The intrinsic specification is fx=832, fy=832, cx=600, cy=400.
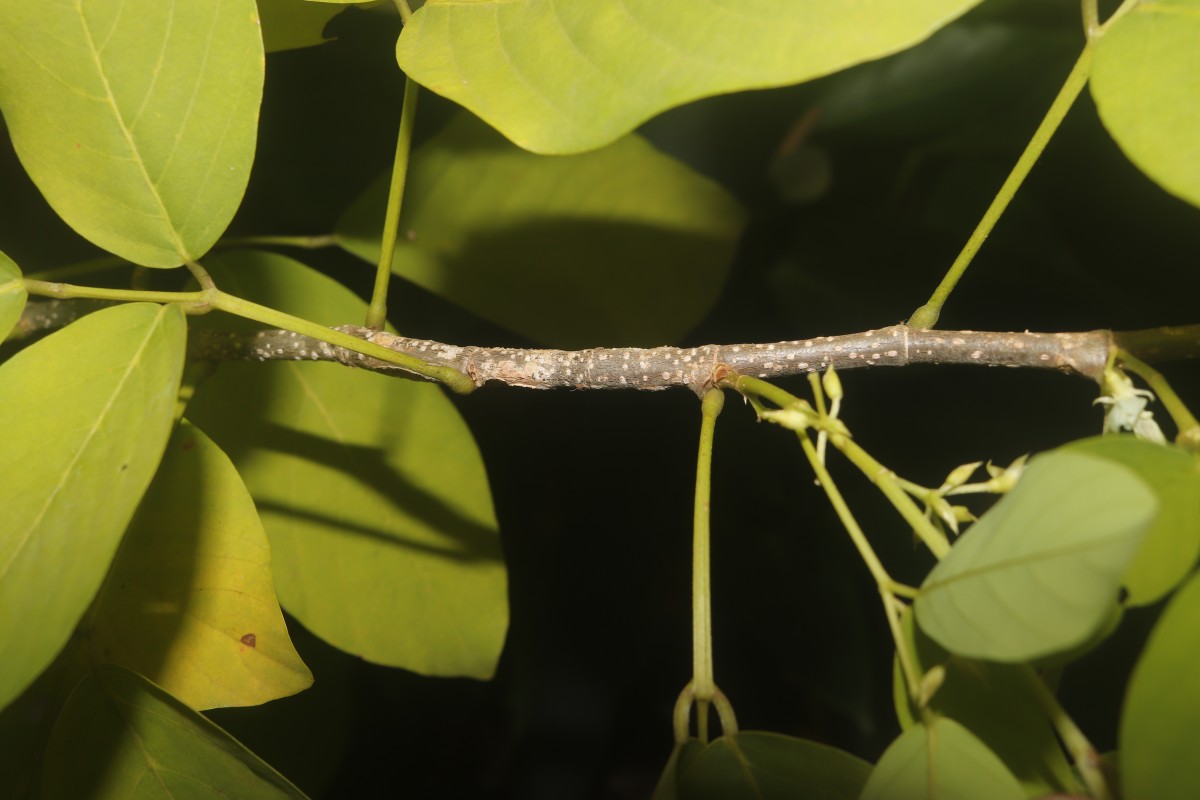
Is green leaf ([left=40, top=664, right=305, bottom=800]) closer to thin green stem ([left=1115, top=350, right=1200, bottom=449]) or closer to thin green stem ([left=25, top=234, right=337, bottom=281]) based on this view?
thin green stem ([left=25, top=234, right=337, bottom=281])

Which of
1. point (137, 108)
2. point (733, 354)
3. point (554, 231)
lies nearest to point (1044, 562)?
point (733, 354)

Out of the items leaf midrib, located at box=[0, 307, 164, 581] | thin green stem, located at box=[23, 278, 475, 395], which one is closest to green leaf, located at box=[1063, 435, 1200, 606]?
thin green stem, located at box=[23, 278, 475, 395]

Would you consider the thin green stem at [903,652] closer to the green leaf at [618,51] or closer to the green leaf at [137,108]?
the green leaf at [618,51]

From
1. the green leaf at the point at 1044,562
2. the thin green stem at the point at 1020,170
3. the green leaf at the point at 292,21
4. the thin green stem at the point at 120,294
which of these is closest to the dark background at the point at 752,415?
the green leaf at the point at 292,21

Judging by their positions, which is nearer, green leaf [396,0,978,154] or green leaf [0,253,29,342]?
green leaf [396,0,978,154]

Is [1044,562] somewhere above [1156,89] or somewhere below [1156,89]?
below

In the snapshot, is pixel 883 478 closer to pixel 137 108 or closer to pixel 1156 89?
pixel 1156 89
